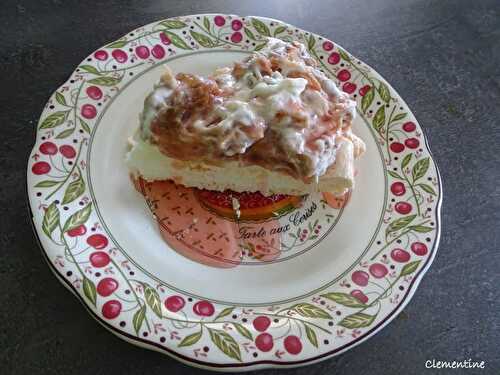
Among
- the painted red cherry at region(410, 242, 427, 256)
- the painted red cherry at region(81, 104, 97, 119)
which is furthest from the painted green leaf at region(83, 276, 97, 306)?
the painted red cherry at region(410, 242, 427, 256)

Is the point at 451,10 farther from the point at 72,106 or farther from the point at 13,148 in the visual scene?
the point at 13,148

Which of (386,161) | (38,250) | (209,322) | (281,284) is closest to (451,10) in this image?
(386,161)

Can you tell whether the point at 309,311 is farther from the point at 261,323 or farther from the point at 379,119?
the point at 379,119

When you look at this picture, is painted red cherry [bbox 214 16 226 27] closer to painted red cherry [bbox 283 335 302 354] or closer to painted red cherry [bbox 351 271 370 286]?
painted red cherry [bbox 351 271 370 286]

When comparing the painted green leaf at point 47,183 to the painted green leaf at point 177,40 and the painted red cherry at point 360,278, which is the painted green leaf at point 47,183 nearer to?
the painted green leaf at point 177,40

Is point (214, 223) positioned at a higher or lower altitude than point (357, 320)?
higher

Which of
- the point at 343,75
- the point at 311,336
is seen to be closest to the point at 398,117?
the point at 343,75
